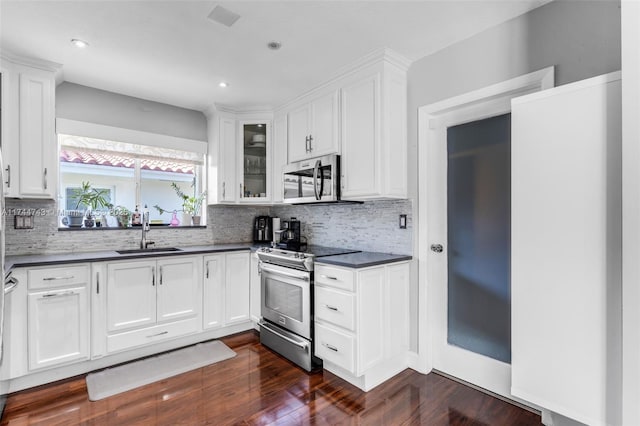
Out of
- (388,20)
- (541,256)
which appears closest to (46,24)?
(388,20)

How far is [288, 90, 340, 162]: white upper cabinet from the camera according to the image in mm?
2922

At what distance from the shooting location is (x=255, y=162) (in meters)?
3.88

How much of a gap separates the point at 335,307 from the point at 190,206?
2.33 metres

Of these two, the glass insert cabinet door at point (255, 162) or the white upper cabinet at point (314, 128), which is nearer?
the white upper cabinet at point (314, 128)

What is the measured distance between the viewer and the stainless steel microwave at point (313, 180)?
2.85 meters

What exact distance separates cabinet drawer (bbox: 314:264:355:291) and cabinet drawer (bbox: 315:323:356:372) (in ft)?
1.14

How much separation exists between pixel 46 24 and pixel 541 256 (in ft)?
10.7

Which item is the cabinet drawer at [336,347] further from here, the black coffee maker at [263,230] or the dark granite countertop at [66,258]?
the black coffee maker at [263,230]

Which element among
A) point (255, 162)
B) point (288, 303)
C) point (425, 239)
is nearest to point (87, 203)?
point (255, 162)

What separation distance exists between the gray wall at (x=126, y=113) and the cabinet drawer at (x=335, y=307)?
2499 mm

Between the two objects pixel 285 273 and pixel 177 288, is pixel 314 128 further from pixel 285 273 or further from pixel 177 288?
pixel 177 288

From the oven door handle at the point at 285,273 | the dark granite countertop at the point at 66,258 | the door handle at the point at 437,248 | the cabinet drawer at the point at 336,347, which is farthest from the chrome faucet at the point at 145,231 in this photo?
the door handle at the point at 437,248

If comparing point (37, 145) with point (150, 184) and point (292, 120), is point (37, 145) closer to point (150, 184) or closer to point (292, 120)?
point (150, 184)

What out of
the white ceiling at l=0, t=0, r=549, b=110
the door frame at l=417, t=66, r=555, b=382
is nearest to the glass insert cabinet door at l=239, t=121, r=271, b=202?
the white ceiling at l=0, t=0, r=549, b=110
